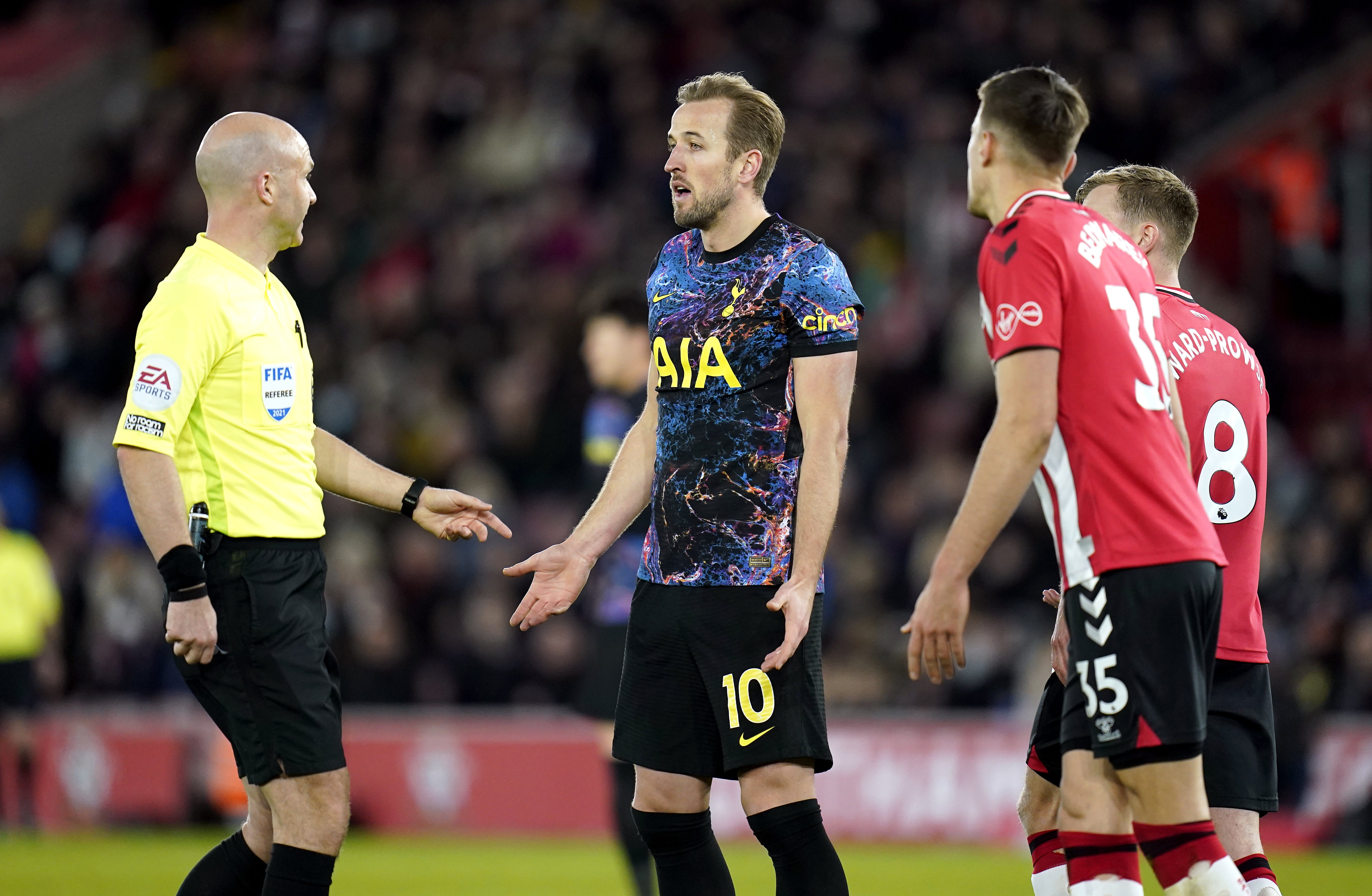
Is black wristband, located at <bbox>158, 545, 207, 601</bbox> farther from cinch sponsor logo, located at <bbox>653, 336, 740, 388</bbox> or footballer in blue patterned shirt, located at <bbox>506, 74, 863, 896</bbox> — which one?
cinch sponsor logo, located at <bbox>653, 336, 740, 388</bbox>

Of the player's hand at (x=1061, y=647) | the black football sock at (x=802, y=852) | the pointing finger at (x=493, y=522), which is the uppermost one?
the pointing finger at (x=493, y=522)

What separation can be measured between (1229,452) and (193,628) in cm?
305

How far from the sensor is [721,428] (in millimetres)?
4785

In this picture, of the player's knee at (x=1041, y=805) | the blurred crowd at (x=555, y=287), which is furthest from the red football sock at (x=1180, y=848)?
the blurred crowd at (x=555, y=287)

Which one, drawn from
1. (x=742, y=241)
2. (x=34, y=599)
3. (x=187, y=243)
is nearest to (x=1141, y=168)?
(x=742, y=241)

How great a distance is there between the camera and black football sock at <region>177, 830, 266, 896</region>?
503 cm

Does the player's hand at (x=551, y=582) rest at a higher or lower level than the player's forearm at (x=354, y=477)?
lower

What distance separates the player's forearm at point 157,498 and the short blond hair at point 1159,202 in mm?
2853

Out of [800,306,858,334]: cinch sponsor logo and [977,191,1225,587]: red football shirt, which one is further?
[800,306,858,334]: cinch sponsor logo

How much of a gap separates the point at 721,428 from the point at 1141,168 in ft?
5.05

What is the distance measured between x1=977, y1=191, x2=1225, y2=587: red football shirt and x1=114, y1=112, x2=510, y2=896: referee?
187 cm

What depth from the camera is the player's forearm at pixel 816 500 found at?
4641 mm

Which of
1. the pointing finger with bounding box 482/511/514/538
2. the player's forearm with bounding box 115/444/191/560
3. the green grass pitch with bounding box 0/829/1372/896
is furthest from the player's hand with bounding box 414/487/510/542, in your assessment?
the green grass pitch with bounding box 0/829/1372/896

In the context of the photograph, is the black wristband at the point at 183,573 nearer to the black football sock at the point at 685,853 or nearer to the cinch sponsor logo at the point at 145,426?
the cinch sponsor logo at the point at 145,426
